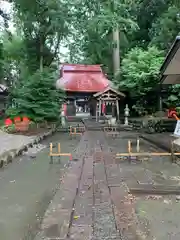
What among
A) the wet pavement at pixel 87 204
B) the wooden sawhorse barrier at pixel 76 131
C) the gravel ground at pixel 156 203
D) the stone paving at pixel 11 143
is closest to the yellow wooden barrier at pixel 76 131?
the wooden sawhorse barrier at pixel 76 131

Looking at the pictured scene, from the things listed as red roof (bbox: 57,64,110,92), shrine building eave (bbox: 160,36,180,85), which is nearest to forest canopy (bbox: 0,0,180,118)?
red roof (bbox: 57,64,110,92)

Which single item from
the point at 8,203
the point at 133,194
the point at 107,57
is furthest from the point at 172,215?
the point at 107,57

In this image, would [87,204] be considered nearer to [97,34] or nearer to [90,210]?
[90,210]

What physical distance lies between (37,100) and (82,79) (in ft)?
35.8

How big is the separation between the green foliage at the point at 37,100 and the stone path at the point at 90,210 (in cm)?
1090

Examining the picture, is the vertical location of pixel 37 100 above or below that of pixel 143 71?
below

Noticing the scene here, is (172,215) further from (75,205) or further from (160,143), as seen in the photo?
(160,143)

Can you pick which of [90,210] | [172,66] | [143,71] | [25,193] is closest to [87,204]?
[90,210]

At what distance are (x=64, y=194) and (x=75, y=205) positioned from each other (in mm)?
607

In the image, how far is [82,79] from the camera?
2731 centimetres

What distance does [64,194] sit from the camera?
4.95 m

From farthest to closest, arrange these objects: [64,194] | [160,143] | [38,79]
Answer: [38,79] < [160,143] < [64,194]

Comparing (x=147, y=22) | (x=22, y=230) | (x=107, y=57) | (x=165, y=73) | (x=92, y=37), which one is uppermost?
(x=147, y=22)

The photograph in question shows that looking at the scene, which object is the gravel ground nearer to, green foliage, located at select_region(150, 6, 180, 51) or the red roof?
green foliage, located at select_region(150, 6, 180, 51)
